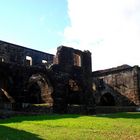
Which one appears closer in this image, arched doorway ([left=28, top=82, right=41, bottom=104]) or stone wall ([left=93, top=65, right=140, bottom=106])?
arched doorway ([left=28, top=82, right=41, bottom=104])

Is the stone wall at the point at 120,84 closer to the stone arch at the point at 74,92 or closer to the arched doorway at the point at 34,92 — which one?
the stone arch at the point at 74,92

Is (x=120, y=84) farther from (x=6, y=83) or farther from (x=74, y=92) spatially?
(x=6, y=83)

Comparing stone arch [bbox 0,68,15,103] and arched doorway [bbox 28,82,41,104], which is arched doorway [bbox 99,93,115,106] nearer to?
arched doorway [bbox 28,82,41,104]

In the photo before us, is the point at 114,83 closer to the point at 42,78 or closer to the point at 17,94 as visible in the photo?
the point at 42,78

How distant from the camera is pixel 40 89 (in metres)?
33.5

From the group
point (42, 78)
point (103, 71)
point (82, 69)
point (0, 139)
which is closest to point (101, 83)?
point (103, 71)

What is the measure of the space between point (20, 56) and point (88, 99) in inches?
406

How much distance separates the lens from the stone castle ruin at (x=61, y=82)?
27.4 meters

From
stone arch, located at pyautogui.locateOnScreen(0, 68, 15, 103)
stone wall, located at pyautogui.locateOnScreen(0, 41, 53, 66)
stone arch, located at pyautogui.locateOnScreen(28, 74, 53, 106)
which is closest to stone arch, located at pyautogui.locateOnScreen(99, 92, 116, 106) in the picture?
stone wall, located at pyautogui.locateOnScreen(0, 41, 53, 66)

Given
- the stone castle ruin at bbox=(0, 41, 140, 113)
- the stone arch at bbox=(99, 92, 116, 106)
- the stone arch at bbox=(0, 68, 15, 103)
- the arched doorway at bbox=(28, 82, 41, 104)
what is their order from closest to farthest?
1. the stone arch at bbox=(0, 68, 15, 103)
2. the stone castle ruin at bbox=(0, 41, 140, 113)
3. the arched doorway at bbox=(28, 82, 41, 104)
4. the stone arch at bbox=(99, 92, 116, 106)

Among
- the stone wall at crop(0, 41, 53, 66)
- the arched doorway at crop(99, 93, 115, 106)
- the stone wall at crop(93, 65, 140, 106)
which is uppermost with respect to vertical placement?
the stone wall at crop(0, 41, 53, 66)

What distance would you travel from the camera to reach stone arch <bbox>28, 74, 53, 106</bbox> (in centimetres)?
3077

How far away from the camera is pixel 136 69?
41.5 metres

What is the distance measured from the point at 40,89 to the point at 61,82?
3.12m
